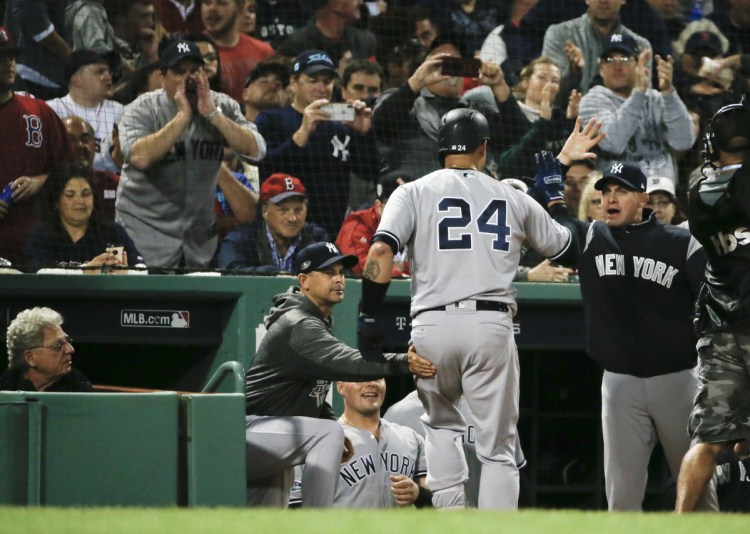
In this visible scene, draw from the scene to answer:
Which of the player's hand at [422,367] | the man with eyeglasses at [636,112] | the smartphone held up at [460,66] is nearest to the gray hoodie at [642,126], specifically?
the man with eyeglasses at [636,112]

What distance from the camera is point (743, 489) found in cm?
665

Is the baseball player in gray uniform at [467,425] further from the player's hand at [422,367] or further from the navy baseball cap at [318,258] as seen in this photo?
the player's hand at [422,367]

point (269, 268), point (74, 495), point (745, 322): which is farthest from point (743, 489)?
point (74, 495)

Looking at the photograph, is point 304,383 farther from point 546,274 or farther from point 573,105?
point 573,105

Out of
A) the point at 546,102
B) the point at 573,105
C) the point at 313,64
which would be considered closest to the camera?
the point at 313,64

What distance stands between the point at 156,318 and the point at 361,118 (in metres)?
2.08

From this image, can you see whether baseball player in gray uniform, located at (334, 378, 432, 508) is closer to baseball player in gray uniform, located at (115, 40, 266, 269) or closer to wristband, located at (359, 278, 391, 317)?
wristband, located at (359, 278, 391, 317)

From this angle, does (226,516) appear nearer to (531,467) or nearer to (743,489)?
(743,489)

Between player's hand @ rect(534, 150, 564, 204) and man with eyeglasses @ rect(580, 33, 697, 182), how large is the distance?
3361mm

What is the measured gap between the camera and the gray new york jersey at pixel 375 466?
21.5ft

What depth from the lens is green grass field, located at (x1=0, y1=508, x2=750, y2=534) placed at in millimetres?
3297

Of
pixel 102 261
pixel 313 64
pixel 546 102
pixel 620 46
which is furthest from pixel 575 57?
pixel 102 261

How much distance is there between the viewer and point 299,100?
8.55 meters

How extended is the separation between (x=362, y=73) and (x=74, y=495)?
497cm
